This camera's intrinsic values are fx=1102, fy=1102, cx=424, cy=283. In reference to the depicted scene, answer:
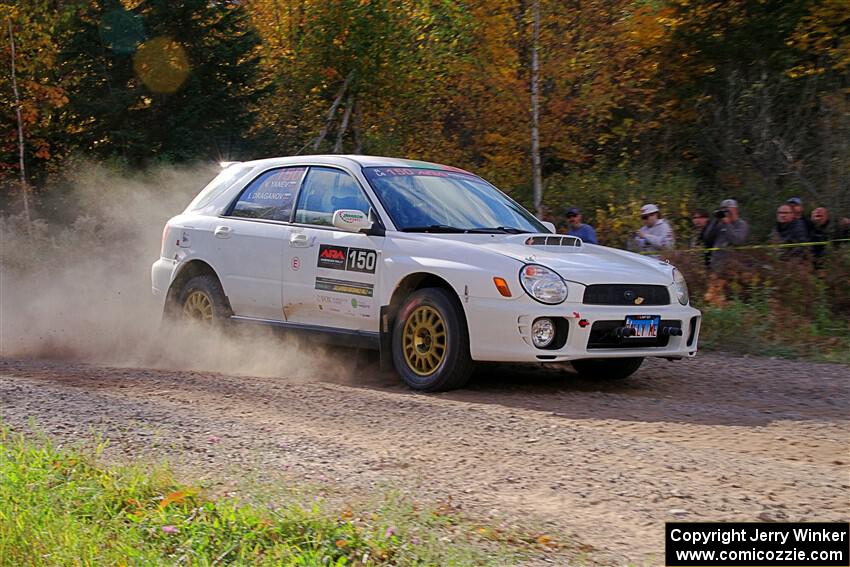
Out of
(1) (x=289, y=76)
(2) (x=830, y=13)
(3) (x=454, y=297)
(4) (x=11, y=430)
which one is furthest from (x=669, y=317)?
(1) (x=289, y=76)

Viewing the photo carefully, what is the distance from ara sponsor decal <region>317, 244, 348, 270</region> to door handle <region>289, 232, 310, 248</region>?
19cm

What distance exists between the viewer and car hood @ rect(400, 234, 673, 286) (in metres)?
7.72

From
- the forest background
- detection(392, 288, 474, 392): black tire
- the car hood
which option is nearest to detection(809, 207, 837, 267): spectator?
the forest background

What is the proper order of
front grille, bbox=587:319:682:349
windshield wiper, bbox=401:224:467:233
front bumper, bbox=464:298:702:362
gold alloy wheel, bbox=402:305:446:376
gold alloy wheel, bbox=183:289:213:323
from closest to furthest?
front bumper, bbox=464:298:702:362, front grille, bbox=587:319:682:349, gold alloy wheel, bbox=402:305:446:376, windshield wiper, bbox=401:224:467:233, gold alloy wheel, bbox=183:289:213:323

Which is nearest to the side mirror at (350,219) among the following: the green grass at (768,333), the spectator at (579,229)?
the green grass at (768,333)

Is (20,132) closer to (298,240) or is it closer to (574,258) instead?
(298,240)

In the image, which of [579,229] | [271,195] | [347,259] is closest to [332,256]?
[347,259]

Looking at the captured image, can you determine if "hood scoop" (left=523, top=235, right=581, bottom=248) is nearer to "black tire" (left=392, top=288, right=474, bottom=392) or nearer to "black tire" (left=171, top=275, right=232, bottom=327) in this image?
"black tire" (left=392, top=288, right=474, bottom=392)

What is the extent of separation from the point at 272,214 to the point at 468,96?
12680 mm

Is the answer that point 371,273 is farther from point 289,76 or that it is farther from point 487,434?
point 289,76

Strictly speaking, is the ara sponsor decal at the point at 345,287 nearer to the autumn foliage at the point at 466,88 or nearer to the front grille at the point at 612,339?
the front grille at the point at 612,339

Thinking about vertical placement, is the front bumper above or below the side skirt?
above

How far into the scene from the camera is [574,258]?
7992 millimetres

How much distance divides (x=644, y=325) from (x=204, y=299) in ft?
13.2
